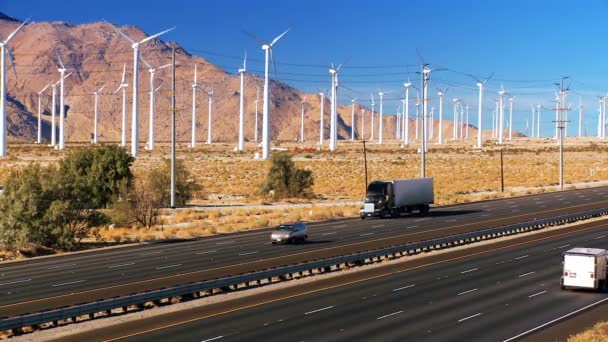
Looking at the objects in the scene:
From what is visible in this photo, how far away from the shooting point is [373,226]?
214ft

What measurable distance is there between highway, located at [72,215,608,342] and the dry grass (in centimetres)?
151

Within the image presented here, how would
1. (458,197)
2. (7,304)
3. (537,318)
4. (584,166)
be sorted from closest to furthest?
1. (537,318)
2. (7,304)
3. (458,197)
4. (584,166)

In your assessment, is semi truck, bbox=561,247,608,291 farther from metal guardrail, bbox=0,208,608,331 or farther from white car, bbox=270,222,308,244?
white car, bbox=270,222,308,244

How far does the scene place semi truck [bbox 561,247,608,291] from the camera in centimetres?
3562

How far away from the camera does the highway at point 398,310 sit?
27281 millimetres

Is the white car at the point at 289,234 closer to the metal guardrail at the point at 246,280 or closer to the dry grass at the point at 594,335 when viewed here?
the metal guardrail at the point at 246,280

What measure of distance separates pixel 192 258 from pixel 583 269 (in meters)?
20.9

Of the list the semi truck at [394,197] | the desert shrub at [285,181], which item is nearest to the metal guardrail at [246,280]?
the semi truck at [394,197]

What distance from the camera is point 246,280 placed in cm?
3644

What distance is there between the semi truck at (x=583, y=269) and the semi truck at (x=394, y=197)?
115 ft

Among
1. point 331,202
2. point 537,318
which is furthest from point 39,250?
point 331,202

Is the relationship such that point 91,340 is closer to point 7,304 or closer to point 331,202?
point 7,304

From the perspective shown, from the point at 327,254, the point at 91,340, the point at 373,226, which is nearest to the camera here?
the point at 91,340

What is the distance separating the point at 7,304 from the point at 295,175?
6677 cm
